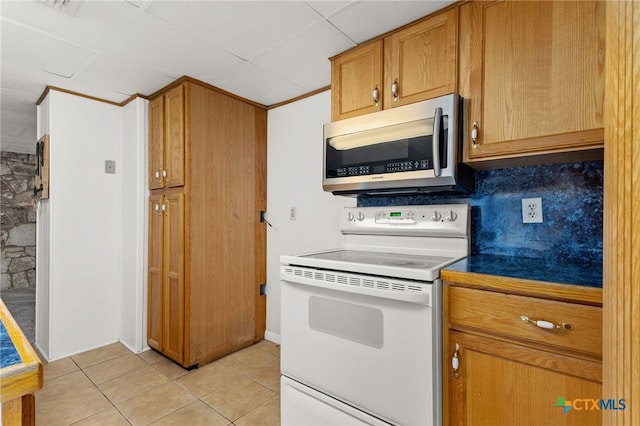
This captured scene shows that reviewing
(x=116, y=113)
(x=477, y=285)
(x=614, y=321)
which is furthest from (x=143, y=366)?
(x=614, y=321)

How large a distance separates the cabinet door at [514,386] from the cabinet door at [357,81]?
1.24 metres

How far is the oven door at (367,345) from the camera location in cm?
119

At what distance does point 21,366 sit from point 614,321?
1190 mm

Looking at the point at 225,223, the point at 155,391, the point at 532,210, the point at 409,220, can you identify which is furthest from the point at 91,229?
the point at 532,210

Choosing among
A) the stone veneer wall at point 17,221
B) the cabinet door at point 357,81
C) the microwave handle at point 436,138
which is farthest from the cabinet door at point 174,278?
the stone veneer wall at point 17,221

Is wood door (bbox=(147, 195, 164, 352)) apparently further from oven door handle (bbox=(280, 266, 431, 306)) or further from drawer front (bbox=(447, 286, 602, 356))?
drawer front (bbox=(447, 286, 602, 356))

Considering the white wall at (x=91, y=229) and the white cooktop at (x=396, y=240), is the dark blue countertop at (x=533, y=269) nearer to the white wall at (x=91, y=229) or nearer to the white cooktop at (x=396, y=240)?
the white cooktop at (x=396, y=240)

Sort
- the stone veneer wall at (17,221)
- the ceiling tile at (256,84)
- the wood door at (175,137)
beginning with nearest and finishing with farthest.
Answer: the ceiling tile at (256,84) < the wood door at (175,137) < the stone veneer wall at (17,221)

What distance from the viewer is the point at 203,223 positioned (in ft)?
7.91

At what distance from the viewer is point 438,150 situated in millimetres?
1456

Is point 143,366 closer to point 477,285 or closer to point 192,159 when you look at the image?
point 192,159

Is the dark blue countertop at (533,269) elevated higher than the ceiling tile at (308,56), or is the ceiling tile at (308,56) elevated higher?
the ceiling tile at (308,56)

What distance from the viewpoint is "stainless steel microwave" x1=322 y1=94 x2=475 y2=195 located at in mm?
1457

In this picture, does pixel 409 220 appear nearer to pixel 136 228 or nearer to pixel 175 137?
pixel 175 137
